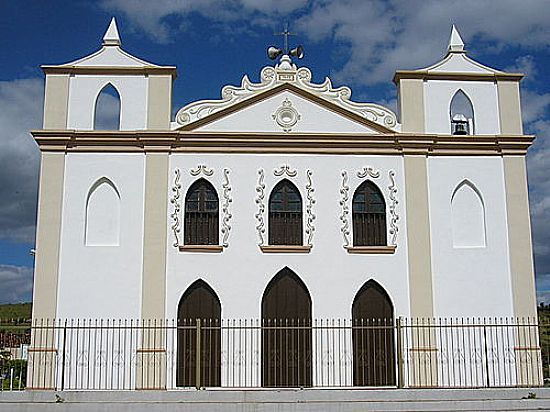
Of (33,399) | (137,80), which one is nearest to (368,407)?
(33,399)

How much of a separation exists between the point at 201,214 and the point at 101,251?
Answer: 2.62 metres

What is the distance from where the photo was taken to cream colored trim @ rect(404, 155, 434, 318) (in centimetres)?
1820

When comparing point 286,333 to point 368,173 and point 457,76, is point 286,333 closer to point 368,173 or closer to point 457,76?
point 368,173

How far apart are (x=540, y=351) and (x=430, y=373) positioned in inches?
109

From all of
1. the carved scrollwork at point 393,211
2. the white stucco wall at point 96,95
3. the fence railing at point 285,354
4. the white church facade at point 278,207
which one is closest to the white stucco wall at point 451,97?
the white church facade at point 278,207

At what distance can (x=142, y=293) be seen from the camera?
17.9 metres

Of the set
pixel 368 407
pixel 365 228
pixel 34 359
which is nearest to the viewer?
pixel 368 407

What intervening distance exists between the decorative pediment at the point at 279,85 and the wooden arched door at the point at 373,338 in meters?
4.40

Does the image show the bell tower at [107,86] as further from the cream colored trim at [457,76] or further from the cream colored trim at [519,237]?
the cream colored trim at [519,237]

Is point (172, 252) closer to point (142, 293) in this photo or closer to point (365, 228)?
point (142, 293)

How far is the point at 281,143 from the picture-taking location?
18.9 meters

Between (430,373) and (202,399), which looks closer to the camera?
(202,399)

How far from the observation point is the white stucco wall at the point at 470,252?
18.4 meters

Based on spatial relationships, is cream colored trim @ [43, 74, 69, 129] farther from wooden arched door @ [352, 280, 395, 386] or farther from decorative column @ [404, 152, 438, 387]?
decorative column @ [404, 152, 438, 387]
